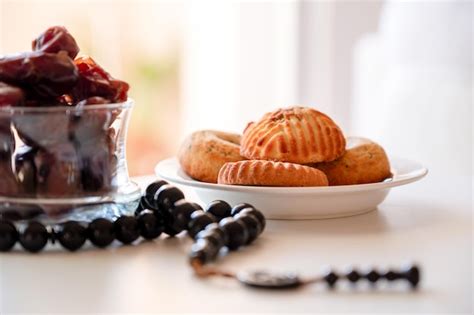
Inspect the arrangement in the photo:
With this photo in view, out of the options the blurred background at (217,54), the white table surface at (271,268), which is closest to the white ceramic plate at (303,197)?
the white table surface at (271,268)

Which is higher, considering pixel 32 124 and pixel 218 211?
pixel 32 124

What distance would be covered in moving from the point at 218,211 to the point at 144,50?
253cm

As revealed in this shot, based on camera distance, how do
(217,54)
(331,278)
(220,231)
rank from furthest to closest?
(217,54)
(220,231)
(331,278)

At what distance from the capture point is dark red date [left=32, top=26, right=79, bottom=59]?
790mm

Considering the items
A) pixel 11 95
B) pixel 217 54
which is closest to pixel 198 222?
pixel 11 95

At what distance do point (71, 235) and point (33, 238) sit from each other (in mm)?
35

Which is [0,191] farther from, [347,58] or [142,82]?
[142,82]

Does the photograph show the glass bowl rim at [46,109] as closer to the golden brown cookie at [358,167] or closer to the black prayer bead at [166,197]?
the black prayer bead at [166,197]

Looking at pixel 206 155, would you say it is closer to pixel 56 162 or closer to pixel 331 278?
pixel 56 162

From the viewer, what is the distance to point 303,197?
2.79 ft

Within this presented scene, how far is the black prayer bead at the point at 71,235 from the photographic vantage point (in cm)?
74

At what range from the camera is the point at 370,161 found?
0.94m

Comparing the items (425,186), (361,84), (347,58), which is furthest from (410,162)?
(347,58)

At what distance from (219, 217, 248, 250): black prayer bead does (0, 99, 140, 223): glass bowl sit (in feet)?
0.43
